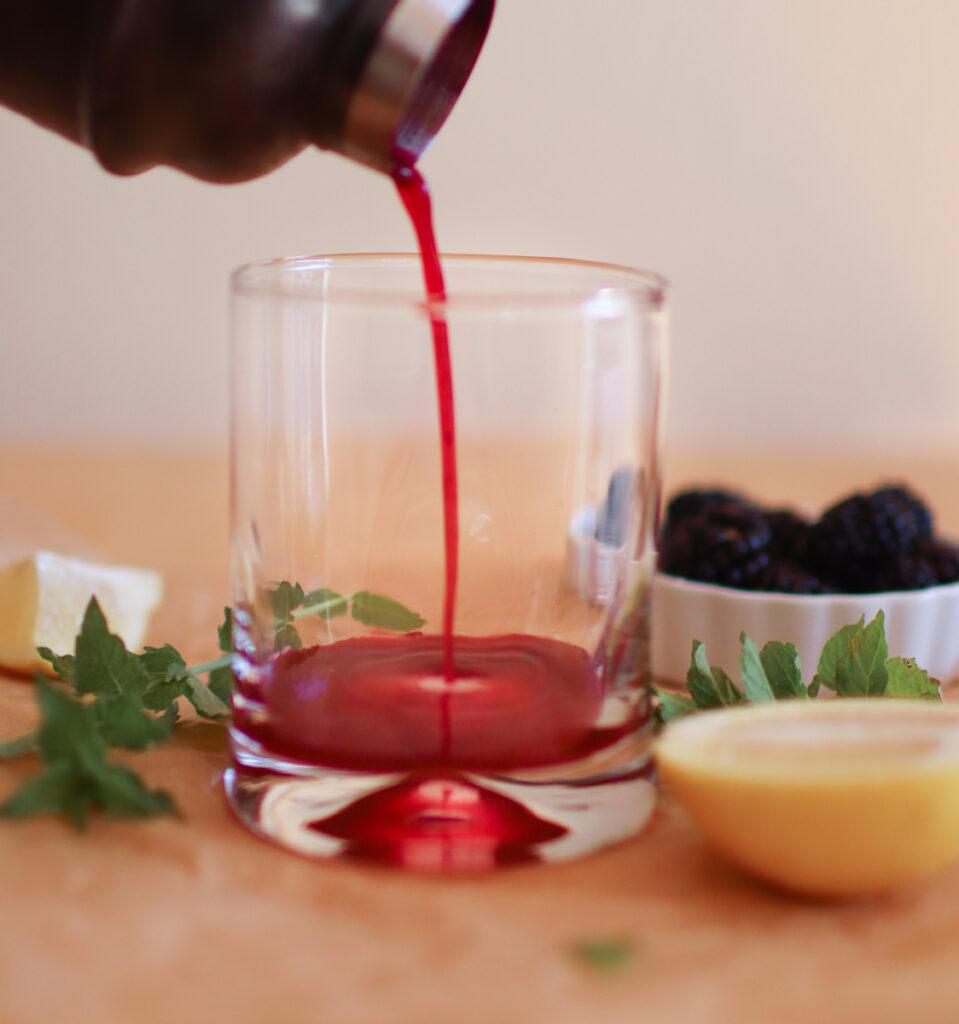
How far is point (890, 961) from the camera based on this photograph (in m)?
0.64

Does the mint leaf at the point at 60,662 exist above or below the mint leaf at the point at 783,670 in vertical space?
below

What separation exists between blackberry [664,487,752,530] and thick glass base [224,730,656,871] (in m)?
0.53

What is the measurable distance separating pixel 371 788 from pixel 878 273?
1.85 m

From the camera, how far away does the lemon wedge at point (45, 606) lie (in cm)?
102

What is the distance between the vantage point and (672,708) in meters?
0.85

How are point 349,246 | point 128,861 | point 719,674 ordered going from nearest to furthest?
point 128,861 → point 719,674 → point 349,246

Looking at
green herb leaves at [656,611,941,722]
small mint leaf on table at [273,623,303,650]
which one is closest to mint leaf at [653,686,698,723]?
green herb leaves at [656,611,941,722]

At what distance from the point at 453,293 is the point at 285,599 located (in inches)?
6.8

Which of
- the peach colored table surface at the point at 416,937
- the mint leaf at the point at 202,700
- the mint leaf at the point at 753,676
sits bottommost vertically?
the peach colored table surface at the point at 416,937

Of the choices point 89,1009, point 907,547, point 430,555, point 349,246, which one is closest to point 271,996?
point 89,1009

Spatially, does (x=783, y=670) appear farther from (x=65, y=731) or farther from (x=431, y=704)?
(x=65, y=731)

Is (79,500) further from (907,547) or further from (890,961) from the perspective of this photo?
(890,961)

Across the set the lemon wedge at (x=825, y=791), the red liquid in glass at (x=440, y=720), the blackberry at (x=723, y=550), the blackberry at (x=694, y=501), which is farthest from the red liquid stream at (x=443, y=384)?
the blackberry at (x=694, y=501)

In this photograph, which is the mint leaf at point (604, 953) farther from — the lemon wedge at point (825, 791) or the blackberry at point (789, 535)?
the blackberry at point (789, 535)
